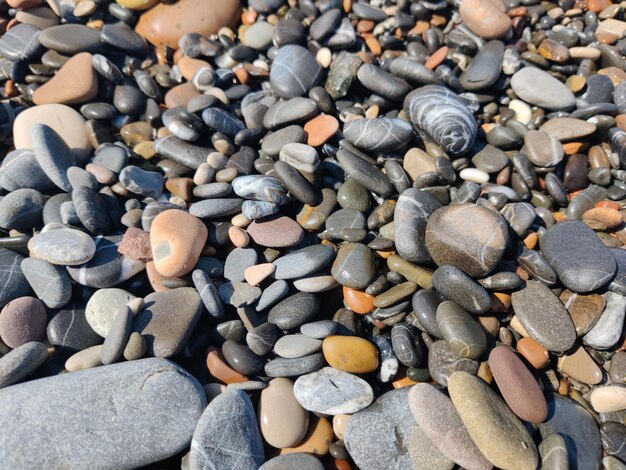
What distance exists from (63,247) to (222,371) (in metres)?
1.20

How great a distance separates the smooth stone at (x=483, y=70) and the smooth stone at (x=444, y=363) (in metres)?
2.19

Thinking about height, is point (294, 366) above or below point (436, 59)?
below

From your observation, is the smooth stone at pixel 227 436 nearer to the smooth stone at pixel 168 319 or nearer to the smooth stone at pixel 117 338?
the smooth stone at pixel 168 319

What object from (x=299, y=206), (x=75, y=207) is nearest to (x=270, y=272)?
(x=299, y=206)

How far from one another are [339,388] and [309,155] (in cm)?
146

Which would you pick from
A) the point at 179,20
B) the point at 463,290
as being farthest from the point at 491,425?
the point at 179,20

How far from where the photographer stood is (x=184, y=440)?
2.06 metres

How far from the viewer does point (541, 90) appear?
3.29m

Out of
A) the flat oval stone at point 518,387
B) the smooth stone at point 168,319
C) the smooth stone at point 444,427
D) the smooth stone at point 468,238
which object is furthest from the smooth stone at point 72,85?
the flat oval stone at point 518,387

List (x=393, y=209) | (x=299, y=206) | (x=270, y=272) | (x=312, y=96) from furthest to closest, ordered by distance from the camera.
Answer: (x=312, y=96)
(x=299, y=206)
(x=393, y=209)
(x=270, y=272)

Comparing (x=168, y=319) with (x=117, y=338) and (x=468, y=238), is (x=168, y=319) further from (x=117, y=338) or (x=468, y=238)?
(x=468, y=238)

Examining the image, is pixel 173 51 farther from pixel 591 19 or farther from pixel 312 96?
pixel 591 19

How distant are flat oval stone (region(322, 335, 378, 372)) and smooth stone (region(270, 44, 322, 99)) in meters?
2.01

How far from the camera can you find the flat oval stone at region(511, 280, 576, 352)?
2225 millimetres
